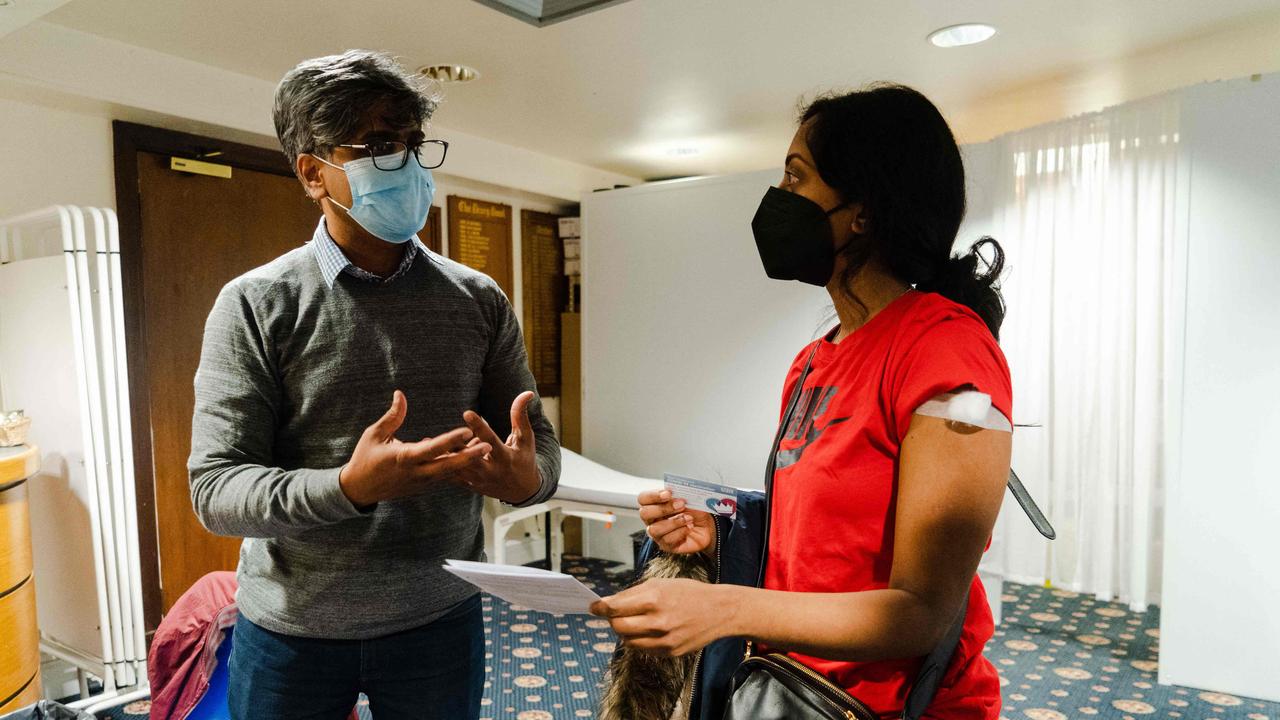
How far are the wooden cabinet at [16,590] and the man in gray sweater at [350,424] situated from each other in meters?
1.51

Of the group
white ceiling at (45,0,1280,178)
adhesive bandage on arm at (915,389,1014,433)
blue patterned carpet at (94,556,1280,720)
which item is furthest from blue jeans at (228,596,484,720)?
white ceiling at (45,0,1280,178)

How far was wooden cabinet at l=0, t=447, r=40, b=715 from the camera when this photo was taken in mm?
2229

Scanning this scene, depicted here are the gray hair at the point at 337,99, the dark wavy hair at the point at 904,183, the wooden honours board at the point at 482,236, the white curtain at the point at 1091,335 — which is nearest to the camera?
the dark wavy hair at the point at 904,183

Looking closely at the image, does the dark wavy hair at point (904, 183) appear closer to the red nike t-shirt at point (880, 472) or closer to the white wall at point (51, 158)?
the red nike t-shirt at point (880, 472)

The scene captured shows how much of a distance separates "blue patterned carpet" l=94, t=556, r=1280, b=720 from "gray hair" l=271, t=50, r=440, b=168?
1753 mm

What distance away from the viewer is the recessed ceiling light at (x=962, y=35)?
9.00ft

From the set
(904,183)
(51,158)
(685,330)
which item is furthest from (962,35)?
(51,158)

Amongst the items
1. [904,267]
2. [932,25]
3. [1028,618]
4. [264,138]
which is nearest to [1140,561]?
[1028,618]

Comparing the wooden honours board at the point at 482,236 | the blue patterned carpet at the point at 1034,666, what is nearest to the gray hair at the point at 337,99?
the blue patterned carpet at the point at 1034,666

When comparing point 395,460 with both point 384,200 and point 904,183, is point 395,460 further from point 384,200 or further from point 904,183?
point 904,183

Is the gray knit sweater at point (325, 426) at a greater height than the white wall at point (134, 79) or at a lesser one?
lesser

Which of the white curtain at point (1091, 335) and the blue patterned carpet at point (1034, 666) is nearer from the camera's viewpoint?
the blue patterned carpet at point (1034, 666)

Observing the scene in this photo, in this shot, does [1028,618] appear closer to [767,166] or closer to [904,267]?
[767,166]

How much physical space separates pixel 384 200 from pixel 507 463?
491mm
